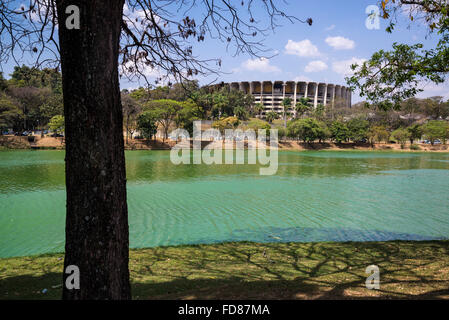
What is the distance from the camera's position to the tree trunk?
222cm

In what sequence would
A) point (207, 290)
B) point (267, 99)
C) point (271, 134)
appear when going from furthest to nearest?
point (267, 99)
point (271, 134)
point (207, 290)

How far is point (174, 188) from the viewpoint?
16.3 metres

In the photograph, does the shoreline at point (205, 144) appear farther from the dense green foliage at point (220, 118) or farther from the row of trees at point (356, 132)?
the dense green foliage at point (220, 118)

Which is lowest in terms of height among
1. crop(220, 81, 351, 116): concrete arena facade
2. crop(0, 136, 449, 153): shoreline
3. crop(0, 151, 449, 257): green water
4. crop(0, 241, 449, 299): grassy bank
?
crop(0, 151, 449, 257): green water

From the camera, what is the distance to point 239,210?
12008 mm

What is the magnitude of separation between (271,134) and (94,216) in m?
59.7

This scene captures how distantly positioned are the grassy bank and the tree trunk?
159 centimetres

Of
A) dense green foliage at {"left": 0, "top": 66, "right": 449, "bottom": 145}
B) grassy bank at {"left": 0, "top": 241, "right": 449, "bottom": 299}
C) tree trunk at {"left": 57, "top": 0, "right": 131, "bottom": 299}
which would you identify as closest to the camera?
tree trunk at {"left": 57, "top": 0, "right": 131, "bottom": 299}

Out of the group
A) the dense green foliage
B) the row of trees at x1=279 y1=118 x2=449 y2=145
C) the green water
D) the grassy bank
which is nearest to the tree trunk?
the grassy bank

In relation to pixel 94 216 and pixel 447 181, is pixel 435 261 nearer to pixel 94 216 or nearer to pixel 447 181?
pixel 94 216

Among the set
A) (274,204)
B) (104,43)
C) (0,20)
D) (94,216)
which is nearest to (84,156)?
(94,216)

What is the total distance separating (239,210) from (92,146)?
1013 cm

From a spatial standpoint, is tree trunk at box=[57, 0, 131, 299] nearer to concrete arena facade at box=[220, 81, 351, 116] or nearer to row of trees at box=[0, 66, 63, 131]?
→ row of trees at box=[0, 66, 63, 131]
